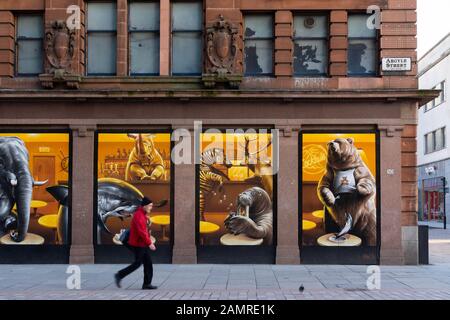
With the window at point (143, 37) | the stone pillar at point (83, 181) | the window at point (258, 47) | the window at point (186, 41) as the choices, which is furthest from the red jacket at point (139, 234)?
the window at point (258, 47)

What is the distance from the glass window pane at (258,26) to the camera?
57.6 ft

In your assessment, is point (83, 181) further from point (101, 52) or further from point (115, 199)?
point (101, 52)

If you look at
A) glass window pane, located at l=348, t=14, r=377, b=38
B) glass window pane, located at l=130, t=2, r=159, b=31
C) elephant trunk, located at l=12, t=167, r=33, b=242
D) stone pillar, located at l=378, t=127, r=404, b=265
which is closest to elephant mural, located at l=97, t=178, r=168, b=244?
elephant trunk, located at l=12, t=167, r=33, b=242

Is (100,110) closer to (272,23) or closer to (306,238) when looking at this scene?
(272,23)

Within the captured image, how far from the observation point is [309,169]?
1708 cm

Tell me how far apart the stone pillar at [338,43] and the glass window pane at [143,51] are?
16.9 ft

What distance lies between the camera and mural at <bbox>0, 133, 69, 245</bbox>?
56.6 ft

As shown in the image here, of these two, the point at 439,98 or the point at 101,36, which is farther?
the point at 439,98

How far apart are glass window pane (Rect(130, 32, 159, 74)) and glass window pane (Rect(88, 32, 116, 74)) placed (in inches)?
23.6

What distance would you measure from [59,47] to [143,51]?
2414 millimetres

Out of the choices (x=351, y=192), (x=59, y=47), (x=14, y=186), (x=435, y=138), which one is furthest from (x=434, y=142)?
(x=14, y=186)

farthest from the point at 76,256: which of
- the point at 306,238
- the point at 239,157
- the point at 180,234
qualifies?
the point at 306,238

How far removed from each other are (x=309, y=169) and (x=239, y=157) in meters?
2.05

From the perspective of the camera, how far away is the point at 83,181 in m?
17.1
